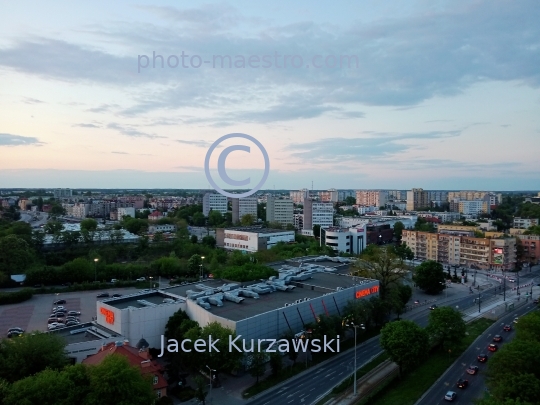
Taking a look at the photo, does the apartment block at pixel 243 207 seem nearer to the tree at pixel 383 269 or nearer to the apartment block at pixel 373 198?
the tree at pixel 383 269

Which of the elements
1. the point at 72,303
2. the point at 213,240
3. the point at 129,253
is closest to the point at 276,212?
the point at 213,240

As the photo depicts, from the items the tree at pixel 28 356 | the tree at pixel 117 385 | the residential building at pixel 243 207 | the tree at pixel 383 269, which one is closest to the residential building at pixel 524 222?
the residential building at pixel 243 207

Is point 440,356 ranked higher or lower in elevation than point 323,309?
lower

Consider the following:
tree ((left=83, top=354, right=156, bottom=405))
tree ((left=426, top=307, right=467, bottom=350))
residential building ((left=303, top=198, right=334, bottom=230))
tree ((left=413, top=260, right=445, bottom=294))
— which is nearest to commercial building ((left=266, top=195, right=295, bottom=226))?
residential building ((left=303, top=198, right=334, bottom=230))

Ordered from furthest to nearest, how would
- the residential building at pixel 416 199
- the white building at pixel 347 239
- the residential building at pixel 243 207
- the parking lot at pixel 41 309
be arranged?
the residential building at pixel 416 199 → the residential building at pixel 243 207 → the white building at pixel 347 239 → the parking lot at pixel 41 309

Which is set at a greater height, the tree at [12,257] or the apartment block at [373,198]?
the apartment block at [373,198]

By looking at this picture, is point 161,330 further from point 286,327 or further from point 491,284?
point 491,284
